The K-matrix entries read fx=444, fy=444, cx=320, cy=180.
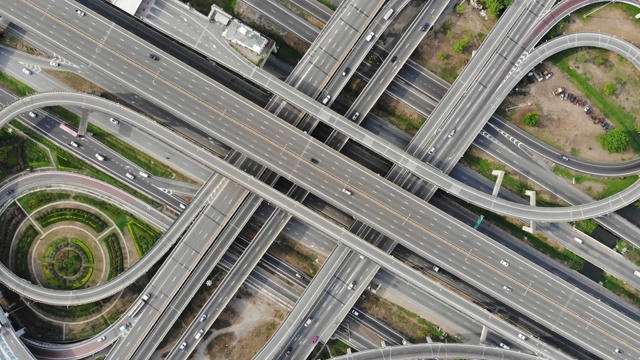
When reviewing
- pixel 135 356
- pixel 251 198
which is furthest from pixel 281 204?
pixel 135 356

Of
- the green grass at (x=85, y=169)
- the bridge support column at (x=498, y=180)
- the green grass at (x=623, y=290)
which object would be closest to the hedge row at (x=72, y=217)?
the green grass at (x=85, y=169)

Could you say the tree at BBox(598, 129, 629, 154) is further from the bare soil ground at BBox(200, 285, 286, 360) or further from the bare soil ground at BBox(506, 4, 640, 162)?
the bare soil ground at BBox(200, 285, 286, 360)

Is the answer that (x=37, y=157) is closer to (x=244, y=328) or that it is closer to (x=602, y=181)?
(x=244, y=328)

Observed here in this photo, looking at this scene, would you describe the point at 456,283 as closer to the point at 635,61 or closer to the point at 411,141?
Result: the point at 411,141

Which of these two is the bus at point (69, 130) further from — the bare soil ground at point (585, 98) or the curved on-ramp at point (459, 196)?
the bare soil ground at point (585, 98)

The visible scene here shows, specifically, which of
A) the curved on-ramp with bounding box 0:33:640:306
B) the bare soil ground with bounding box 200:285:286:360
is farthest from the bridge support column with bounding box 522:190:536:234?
the bare soil ground with bounding box 200:285:286:360

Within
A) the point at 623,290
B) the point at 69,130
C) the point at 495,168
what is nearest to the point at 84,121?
the point at 69,130
